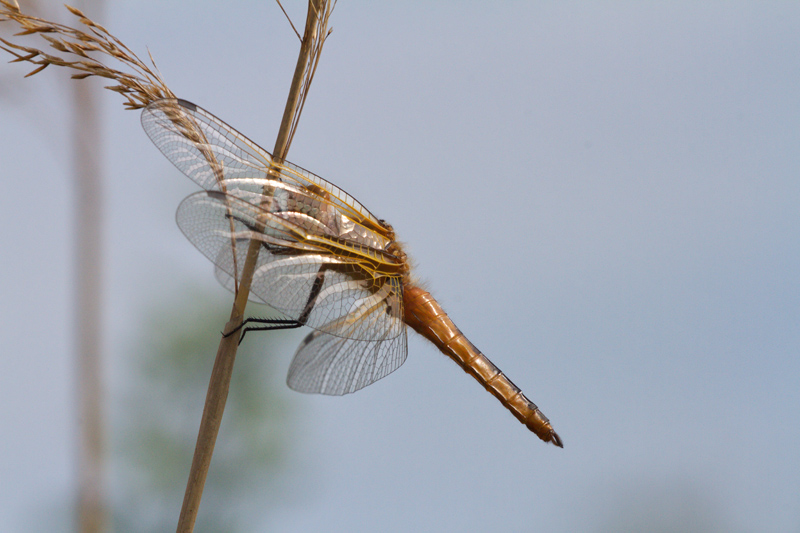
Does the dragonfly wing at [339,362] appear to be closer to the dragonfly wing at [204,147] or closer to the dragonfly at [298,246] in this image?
the dragonfly at [298,246]

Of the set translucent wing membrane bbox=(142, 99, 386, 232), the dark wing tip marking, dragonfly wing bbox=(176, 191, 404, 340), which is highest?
the dark wing tip marking

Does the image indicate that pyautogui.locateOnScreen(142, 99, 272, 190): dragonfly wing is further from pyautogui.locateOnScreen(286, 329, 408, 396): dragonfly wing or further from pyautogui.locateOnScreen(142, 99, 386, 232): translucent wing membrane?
pyautogui.locateOnScreen(286, 329, 408, 396): dragonfly wing

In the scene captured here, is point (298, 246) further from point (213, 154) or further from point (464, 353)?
point (464, 353)

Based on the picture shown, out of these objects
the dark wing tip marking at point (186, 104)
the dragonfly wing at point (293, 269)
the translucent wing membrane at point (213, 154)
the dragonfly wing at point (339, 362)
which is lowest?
the dragonfly wing at point (339, 362)

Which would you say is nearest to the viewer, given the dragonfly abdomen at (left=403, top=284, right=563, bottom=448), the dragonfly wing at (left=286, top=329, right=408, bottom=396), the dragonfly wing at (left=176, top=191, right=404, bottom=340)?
the dragonfly wing at (left=176, top=191, right=404, bottom=340)

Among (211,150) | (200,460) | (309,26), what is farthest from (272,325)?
(309,26)

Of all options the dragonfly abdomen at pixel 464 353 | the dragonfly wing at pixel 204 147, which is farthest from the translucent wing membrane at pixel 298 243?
the dragonfly abdomen at pixel 464 353

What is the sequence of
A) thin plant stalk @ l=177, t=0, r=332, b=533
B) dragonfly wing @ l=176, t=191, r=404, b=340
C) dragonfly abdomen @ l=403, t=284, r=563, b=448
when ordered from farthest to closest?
dragonfly abdomen @ l=403, t=284, r=563, b=448 < dragonfly wing @ l=176, t=191, r=404, b=340 < thin plant stalk @ l=177, t=0, r=332, b=533

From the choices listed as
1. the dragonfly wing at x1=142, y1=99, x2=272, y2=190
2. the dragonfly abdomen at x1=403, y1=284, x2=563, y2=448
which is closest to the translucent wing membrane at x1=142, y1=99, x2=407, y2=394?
the dragonfly wing at x1=142, y1=99, x2=272, y2=190
